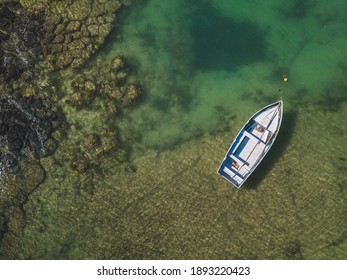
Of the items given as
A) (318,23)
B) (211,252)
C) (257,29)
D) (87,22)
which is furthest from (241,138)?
(87,22)

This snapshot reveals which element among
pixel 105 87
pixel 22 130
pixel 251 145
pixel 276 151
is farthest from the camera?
pixel 105 87

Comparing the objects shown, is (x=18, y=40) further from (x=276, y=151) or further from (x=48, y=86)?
(x=276, y=151)

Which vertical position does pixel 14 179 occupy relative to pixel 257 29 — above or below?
below

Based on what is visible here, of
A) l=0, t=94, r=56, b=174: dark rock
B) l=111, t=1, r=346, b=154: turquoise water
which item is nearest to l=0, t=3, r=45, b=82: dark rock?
l=0, t=94, r=56, b=174: dark rock

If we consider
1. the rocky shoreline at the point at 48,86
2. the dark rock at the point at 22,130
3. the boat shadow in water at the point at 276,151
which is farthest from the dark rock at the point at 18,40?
the boat shadow in water at the point at 276,151

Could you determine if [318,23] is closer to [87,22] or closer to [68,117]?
[87,22]

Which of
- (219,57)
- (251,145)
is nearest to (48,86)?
(219,57)

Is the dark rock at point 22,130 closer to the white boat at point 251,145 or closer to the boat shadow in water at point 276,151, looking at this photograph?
the white boat at point 251,145

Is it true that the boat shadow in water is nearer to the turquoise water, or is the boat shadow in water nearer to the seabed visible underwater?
the seabed visible underwater
